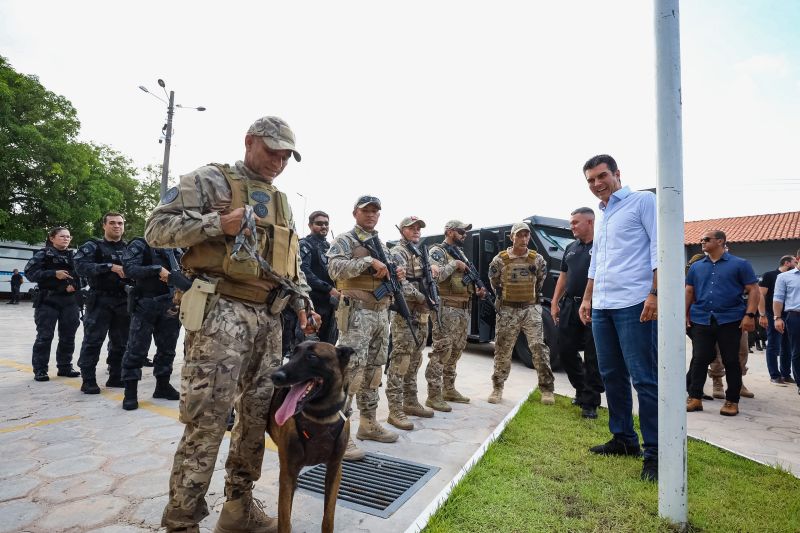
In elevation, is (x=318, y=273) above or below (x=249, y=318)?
above

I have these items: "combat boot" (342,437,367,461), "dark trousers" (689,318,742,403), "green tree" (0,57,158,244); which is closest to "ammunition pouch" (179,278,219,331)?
"combat boot" (342,437,367,461)

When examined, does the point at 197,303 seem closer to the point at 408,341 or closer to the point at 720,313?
the point at 408,341

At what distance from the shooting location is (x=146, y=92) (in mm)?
13133

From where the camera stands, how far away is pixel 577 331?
488cm

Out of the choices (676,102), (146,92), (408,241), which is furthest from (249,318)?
(146,92)

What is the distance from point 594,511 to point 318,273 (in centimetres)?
442

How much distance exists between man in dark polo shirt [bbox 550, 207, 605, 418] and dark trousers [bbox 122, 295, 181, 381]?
418cm

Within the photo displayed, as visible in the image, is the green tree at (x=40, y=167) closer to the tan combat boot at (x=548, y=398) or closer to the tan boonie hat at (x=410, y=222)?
the tan boonie hat at (x=410, y=222)

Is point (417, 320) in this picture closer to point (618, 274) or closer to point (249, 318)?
point (618, 274)

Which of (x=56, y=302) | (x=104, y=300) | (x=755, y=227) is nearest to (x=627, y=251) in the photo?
(x=104, y=300)

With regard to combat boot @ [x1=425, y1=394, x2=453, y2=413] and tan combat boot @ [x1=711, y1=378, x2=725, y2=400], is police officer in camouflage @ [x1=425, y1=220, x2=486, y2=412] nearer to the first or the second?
combat boot @ [x1=425, y1=394, x2=453, y2=413]

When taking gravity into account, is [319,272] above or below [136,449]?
above

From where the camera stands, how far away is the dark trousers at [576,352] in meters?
4.68

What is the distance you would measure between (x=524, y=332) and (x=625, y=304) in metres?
2.50
